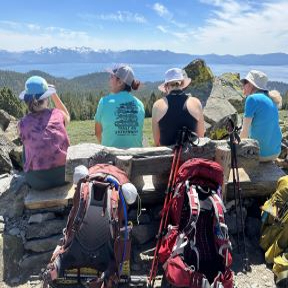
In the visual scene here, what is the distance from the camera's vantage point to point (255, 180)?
18.7 ft

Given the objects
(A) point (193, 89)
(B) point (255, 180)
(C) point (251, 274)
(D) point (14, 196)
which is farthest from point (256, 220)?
(A) point (193, 89)

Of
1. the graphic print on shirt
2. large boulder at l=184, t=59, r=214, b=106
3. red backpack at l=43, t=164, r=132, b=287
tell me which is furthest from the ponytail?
large boulder at l=184, t=59, r=214, b=106

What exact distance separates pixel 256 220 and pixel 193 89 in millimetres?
12069

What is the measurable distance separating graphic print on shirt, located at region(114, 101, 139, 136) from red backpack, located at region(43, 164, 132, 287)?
1.48m

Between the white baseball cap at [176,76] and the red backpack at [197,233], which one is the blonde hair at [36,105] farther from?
the red backpack at [197,233]

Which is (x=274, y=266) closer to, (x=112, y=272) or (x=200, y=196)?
(x=200, y=196)

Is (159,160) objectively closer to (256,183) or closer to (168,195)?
(168,195)

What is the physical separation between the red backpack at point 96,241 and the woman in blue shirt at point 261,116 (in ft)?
8.38

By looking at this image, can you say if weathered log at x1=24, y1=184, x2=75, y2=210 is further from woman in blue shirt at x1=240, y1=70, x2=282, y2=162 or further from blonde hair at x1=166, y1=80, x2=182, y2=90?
woman in blue shirt at x1=240, y1=70, x2=282, y2=162

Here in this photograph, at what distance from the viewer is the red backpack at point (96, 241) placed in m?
4.25

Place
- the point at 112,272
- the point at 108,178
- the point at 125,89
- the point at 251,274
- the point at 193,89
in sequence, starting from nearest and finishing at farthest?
the point at 112,272 → the point at 108,178 → the point at 251,274 → the point at 125,89 → the point at 193,89

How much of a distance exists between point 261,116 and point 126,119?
2.15m

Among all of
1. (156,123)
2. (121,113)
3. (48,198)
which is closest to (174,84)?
(156,123)

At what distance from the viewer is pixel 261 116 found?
6.03 m
